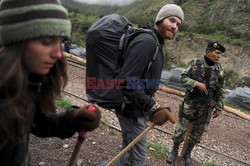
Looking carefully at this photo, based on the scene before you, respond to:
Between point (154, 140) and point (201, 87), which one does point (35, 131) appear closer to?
point (201, 87)

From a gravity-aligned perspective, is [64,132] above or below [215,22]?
above

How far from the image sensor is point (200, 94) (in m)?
4.75

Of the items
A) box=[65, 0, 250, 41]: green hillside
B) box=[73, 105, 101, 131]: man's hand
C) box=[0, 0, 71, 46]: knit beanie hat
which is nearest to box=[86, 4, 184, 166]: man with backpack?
box=[73, 105, 101, 131]: man's hand

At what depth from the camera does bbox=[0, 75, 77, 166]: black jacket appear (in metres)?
1.47

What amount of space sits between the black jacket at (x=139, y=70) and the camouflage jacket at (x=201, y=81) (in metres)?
1.87

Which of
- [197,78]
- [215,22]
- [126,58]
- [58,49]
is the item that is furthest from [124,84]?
[215,22]

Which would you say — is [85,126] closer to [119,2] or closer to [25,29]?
[25,29]

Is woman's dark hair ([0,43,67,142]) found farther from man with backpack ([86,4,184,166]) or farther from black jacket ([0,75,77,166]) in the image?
man with backpack ([86,4,184,166])

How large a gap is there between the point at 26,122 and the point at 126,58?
4.69 ft

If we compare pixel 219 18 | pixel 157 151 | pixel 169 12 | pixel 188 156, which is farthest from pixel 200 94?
pixel 219 18

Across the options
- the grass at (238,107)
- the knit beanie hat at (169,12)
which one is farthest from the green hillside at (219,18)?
the knit beanie hat at (169,12)

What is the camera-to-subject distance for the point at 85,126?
1.92 metres

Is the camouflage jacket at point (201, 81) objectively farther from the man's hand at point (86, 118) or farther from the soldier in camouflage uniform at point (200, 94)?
the man's hand at point (86, 118)

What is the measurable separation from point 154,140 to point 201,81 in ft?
6.86
